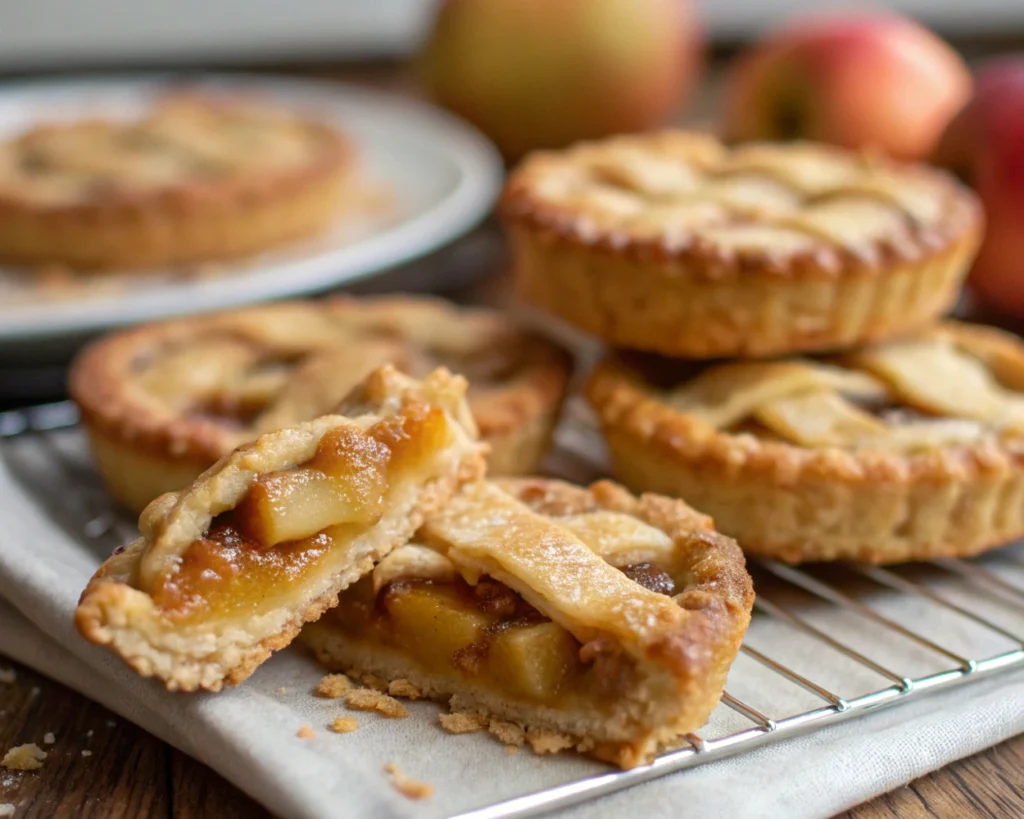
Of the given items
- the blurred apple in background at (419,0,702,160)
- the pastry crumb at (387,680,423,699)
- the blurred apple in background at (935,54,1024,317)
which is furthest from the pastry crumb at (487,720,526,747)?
the blurred apple in background at (419,0,702,160)

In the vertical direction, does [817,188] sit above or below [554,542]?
above

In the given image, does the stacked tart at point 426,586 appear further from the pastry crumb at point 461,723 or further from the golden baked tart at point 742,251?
the golden baked tart at point 742,251

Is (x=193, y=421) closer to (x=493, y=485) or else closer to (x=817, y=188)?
(x=493, y=485)

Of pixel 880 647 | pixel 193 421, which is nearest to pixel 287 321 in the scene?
pixel 193 421

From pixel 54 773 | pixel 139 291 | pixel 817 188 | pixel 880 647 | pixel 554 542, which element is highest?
pixel 817 188

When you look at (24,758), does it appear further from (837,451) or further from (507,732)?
(837,451)

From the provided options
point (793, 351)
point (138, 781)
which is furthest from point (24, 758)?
point (793, 351)
